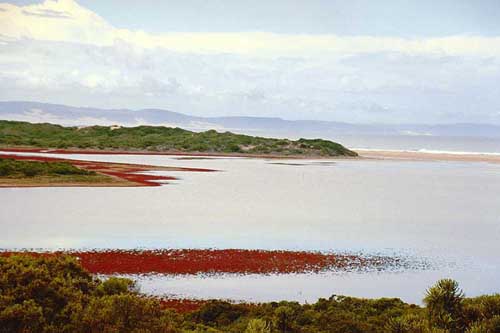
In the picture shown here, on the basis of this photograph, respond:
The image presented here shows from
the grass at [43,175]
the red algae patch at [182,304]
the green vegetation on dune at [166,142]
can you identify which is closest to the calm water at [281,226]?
the red algae patch at [182,304]

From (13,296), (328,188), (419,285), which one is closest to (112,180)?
(328,188)

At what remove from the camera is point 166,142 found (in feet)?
347

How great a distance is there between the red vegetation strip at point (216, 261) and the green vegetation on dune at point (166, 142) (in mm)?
75847

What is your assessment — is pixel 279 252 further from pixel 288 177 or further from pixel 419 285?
pixel 288 177

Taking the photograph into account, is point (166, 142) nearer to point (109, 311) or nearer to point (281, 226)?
point (281, 226)

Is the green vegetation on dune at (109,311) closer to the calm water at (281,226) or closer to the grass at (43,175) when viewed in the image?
the calm water at (281,226)

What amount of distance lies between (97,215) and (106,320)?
2347 cm

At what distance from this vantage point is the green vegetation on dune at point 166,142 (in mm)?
99625

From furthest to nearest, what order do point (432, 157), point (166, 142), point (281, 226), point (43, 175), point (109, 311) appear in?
1. point (432, 157)
2. point (166, 142)
3. point (43, 175)
4. point (281, 226)
5. point (109, 311)

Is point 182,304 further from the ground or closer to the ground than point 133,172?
closer to the ground

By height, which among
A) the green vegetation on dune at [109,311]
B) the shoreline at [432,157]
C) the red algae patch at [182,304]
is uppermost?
the shoreline at [432,157]

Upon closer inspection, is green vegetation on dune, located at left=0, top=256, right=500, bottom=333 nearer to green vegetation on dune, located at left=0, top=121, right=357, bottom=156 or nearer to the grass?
the grass

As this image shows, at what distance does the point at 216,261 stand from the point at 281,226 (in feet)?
27.6

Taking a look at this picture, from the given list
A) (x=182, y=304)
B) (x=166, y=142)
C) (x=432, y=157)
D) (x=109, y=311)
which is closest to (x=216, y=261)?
(x=182, y=304)
